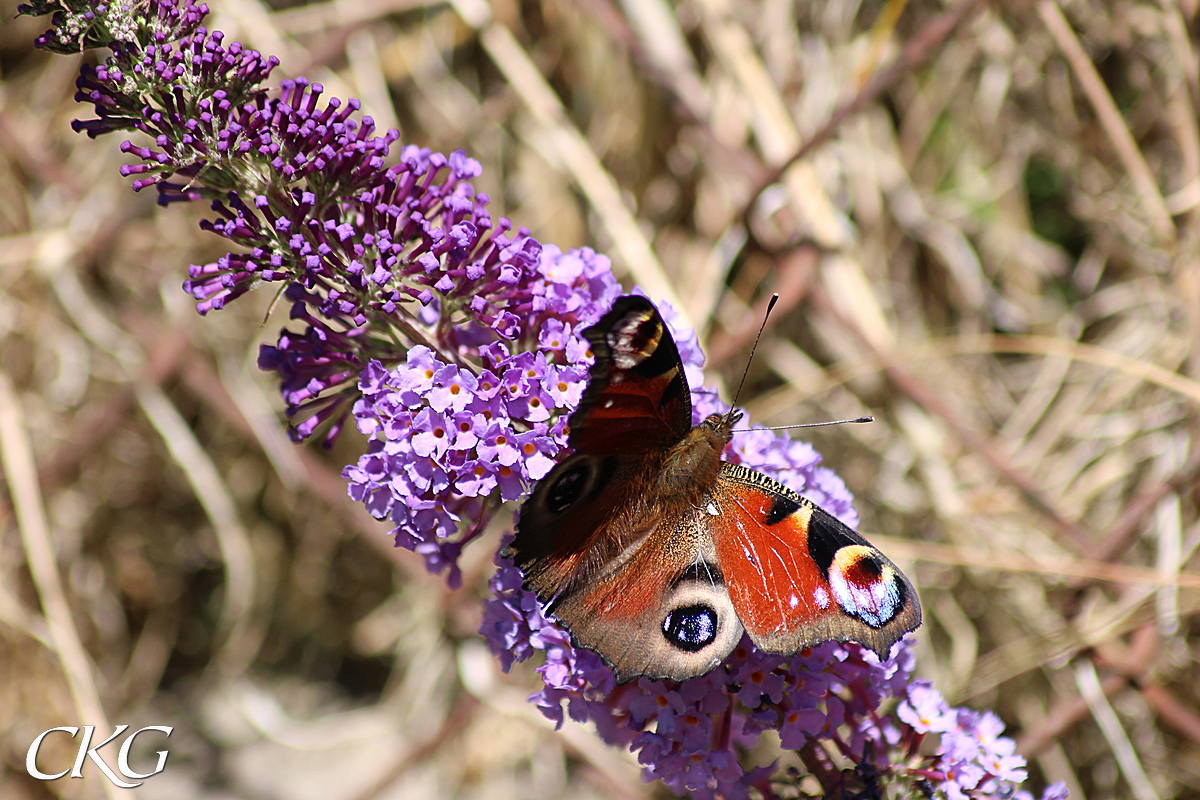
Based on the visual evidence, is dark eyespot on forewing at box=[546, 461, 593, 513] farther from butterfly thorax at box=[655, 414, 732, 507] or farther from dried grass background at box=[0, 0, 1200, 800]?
dried grass background at box=[0, 0, 1200, 800]

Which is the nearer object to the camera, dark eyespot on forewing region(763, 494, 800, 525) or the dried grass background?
dark eyespot on forewing region(763, 494, 800, 525)

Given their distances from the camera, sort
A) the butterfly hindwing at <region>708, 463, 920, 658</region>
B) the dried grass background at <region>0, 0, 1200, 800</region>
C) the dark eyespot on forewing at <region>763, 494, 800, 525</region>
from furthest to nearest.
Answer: the dried grass background at <region>0, 0, 1200, 800</region> → the dark eyespot on forewing at <region>763, 494, 800, 525</region> → the butterfly hindwing at <region>708, 463, 920, 658</region>

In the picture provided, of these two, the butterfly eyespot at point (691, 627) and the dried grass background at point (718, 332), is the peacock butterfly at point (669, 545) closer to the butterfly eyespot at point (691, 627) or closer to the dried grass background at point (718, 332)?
the butterfly eyespot at point (691, 627)

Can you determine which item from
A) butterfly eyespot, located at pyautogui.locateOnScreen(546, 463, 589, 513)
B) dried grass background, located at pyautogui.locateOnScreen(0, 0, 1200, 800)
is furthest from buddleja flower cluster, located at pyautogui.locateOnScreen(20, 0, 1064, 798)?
dried grass background, located at pyautogui.locateOnScreen(0, 0, 1200, 800)

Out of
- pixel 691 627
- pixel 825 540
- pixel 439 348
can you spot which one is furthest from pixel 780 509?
pixel 439 348

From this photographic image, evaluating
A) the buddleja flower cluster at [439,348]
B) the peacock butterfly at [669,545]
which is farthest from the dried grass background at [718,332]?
the peacock butterfly at [669,545]
